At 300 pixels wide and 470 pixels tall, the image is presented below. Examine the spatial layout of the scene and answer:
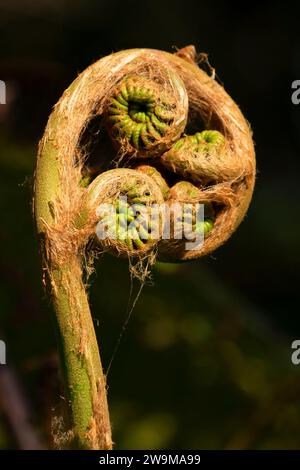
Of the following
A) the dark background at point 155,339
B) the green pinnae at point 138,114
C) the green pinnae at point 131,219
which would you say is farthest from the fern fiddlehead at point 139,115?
the dark background at point 155,339

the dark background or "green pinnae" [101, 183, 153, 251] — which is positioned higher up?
"green pinnae" [101, 183, 153, 251]

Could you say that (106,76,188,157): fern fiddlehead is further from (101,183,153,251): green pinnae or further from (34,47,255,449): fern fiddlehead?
(101,183,153,251): green pinnae

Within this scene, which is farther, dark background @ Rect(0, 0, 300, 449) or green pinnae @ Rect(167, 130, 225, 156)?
dark background @ Rect(0, 0, 300, 449)

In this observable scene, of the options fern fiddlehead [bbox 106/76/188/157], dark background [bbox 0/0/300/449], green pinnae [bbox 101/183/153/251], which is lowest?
dark background [bbox 0/0/300/449]

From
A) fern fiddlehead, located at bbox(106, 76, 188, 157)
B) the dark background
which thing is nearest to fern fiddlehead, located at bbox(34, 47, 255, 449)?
fern fiddlehead, located at bbox(106, 76, 188, 157)

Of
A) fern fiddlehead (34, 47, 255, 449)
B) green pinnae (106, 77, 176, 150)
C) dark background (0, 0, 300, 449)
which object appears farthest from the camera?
dark background (0, 0, 300, 449)

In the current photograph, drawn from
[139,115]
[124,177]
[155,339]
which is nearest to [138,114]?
[139,115]

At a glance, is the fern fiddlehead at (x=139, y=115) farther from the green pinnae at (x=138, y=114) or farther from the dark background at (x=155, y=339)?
the dark background at (x=155, y=339)

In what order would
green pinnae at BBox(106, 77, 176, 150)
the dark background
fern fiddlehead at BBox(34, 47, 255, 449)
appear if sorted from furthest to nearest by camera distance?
1. the dark background
2. green pinnae at BBox(106, 77, 176, 150)
3. fern fiddlehead at BBox(34, 47, 255, 449)

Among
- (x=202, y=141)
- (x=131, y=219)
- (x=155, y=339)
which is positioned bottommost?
(x=155, y=339)

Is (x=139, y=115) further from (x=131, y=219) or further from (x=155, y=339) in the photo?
(x=155, y=339)
